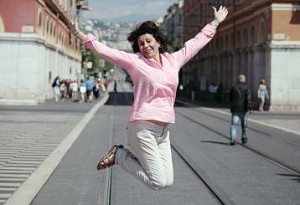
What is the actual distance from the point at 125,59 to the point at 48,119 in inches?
806

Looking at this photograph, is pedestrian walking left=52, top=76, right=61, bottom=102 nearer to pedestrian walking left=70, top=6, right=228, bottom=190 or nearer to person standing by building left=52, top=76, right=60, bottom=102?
person standing by building left=52, top=76, right=60, bottom=102

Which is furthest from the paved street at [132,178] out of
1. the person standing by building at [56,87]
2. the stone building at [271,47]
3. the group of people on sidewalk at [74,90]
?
the group of people on sidewalk at [74,90]

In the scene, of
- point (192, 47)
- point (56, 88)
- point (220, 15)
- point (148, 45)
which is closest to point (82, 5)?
point (56, 88)

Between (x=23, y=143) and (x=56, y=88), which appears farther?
(x=56, y=88)

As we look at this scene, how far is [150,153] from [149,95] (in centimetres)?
55

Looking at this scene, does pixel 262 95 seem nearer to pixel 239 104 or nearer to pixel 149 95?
pixel 239 104

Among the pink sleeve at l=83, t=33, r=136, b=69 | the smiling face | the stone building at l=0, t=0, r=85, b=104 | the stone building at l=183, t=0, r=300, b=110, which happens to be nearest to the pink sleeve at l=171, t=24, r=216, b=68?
the smiling face

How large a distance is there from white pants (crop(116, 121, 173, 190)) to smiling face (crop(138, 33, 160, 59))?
680mm

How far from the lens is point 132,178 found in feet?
35.0

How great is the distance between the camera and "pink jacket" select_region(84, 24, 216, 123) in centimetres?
586

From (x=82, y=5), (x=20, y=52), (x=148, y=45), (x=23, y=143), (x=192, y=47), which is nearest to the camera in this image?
(x=148, y=45)

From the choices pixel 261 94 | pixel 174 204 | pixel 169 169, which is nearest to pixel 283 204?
pixel 174 204

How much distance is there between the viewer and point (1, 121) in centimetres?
2412

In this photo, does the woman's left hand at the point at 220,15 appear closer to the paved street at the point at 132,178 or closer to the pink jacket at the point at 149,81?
the pink jacket at the point at 149,81
